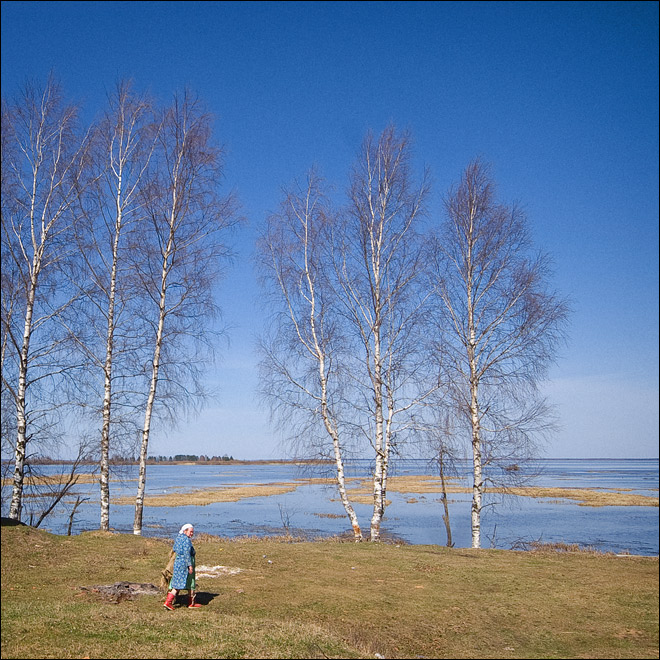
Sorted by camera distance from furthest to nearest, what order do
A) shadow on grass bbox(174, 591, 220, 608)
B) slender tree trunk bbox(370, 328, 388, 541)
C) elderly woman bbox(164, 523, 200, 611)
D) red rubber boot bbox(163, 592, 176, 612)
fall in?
slender tree trunk bbox(370, 328, 388, 541) < shadow on grass bbox(174, 591, 220, 608) < elderly woman bbox(164, 523, 200, 611) < red rubber boot bbox(163, 592, 176, 612)

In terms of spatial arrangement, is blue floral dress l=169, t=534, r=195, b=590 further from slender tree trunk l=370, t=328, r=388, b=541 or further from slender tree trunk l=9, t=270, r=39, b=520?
slender tree trunk l=370, t=328, r=388, b=541

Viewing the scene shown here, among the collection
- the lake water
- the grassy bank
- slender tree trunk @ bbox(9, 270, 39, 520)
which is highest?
slender tree trunk @ bbox(9, 270, 39, 520)

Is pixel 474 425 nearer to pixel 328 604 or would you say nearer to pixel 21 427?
pixel 328 604

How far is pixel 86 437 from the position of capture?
799 inches

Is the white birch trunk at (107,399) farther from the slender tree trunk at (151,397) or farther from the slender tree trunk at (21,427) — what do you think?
the slender tree trunk at (21,427)

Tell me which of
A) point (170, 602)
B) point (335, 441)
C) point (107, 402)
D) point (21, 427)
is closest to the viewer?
point (170, 602)

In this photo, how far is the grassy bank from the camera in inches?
326

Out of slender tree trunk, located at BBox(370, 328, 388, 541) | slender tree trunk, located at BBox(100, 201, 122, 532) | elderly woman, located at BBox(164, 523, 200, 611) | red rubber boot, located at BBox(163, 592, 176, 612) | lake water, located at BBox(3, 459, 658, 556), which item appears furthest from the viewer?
lake water, located at BBox(3, 459, 658, 556)

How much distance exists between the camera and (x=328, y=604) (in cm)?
1160

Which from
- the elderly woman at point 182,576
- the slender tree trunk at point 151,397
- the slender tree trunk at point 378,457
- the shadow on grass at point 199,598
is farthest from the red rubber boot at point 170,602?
the slender tree trunk at point 378,457

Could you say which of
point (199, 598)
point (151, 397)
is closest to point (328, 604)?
point (199, 598)

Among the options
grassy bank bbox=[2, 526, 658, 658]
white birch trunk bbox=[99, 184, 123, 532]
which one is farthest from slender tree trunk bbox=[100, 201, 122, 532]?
grassy bank bbox=[2, 526, 658, 658]

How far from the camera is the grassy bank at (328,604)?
8.28m

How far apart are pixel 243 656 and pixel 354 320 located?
607 inches
